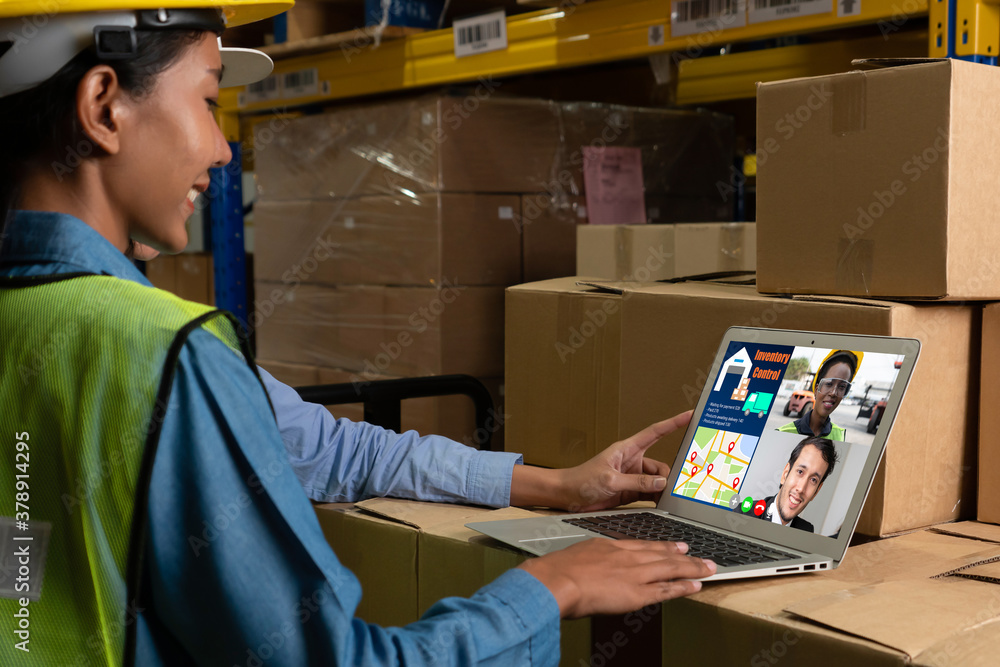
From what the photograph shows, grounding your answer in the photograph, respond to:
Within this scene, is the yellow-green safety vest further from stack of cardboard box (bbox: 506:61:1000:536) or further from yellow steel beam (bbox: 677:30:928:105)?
yellow steel beam (bbox: 677:30:928:105)

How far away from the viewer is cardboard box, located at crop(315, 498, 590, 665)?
107cm

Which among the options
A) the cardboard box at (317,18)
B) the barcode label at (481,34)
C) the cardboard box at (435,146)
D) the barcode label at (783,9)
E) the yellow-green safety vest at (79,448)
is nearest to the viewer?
the yellow-green safety vest at (79,448)

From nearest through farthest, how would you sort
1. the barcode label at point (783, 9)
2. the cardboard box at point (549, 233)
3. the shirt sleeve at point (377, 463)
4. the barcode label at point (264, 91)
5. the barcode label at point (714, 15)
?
the shirt sleeve at point (377, 463)
the barcode label at point (783, 9)
the barcode label at point (714, 15)
the cardboard box at point (549, 233)
the barcode label at point (264, 91)

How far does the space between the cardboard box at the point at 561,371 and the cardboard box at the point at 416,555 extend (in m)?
0.30

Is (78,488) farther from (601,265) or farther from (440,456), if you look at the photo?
(601,265)

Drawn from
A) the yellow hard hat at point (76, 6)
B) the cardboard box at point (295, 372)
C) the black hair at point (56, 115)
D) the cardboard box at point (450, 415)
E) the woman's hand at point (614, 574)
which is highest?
the yellow hard hat at point (76, 6)

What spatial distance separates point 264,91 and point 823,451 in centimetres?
227

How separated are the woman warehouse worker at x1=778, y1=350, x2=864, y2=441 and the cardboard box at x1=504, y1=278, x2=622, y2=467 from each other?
1.40 ft

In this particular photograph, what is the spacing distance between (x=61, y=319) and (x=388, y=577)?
633mm

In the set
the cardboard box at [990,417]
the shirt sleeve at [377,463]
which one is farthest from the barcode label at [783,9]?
the shirt sleeve at [377,463]

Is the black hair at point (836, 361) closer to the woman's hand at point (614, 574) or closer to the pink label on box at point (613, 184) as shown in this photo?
the woman's hand at point (614, 574)

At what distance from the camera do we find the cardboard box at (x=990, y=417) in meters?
1.18

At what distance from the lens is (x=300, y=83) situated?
2.71 meters

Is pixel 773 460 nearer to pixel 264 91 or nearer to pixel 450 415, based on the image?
pixel 450 415
